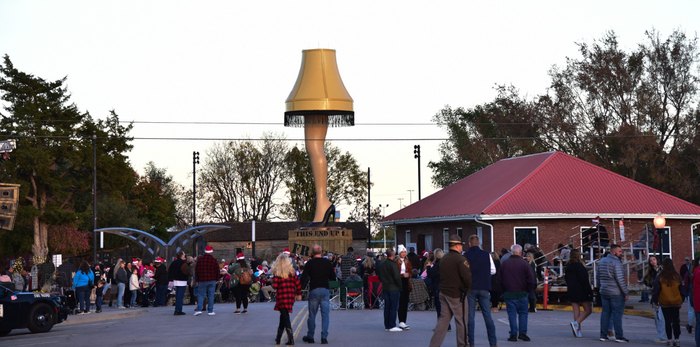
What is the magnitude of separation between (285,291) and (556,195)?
27.4 meters

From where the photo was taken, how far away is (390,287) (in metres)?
23.8

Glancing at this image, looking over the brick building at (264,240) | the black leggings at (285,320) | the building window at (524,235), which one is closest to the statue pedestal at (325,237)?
the building window at (524,235)

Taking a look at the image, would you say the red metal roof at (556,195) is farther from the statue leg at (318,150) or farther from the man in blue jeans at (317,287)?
the man in blue jeans at (317,287)

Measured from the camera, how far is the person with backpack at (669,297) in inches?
823

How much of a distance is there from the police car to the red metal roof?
20.9 meters

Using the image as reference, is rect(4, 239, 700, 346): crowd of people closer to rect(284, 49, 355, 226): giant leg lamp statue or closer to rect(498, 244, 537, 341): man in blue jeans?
rect(498, 244, 537, 341): man in blue jeans

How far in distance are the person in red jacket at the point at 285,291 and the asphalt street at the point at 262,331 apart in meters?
0.48

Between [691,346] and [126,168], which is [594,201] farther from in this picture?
[126,168]

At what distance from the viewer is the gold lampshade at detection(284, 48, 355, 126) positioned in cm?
6812

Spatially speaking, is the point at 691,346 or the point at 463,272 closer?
the point at 463,272

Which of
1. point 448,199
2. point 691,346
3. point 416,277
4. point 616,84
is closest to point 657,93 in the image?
point 616,84

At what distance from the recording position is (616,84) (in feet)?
214

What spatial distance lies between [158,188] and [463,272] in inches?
3434

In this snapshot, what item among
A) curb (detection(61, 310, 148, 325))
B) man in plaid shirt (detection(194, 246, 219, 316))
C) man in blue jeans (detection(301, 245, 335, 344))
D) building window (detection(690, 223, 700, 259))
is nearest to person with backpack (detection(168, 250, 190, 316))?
man in plaid shirt (detection(194, 246, 219, 316))
